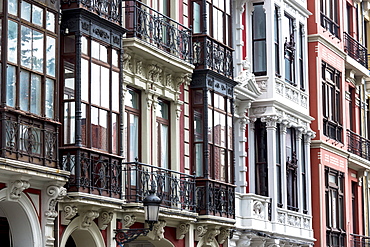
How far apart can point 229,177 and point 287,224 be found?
465cm

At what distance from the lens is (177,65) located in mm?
25672

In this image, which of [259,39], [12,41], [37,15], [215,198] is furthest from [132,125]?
[259,39]

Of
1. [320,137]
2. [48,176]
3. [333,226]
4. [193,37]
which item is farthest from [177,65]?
[333,226]

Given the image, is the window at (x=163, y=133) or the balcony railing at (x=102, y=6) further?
the window at (x=163, y=133)

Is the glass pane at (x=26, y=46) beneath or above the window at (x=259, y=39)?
beneath

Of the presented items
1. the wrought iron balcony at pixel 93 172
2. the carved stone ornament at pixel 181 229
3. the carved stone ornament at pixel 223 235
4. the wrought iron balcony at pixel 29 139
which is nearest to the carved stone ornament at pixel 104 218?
the wrought iron balcony at pixel 93 172

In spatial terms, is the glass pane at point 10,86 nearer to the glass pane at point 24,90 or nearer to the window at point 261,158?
the glass pane at point 24,90

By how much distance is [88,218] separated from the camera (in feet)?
70.2

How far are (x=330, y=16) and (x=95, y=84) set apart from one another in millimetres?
19517

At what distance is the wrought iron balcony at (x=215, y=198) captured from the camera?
1051 inches

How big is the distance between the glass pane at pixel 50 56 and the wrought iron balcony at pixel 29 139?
3.54 feet

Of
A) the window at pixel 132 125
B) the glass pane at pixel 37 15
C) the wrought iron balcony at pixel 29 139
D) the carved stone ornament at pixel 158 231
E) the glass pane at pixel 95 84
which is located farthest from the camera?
the carved stone ornament at pixel 158 231

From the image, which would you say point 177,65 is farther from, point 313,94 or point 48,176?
point 313,94

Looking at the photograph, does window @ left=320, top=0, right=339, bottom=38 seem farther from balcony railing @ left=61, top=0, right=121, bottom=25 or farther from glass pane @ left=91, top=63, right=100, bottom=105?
glass pane @ left=91, top=63, right=100, bottom=105
